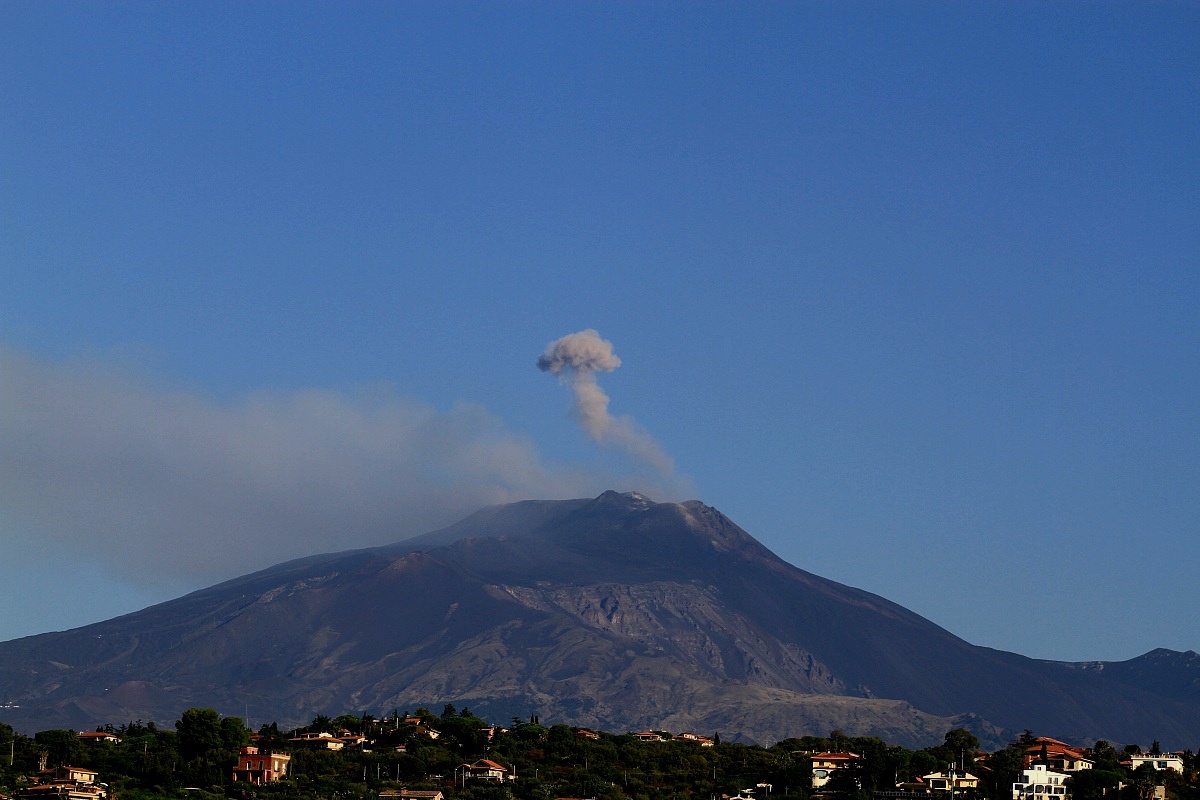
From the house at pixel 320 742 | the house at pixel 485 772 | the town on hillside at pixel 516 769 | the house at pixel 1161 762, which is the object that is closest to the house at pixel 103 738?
the town on hillside at pixel 516 769

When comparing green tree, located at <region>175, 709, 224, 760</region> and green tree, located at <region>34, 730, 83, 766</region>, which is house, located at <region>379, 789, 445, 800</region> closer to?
green tree, located at <region>175, 709, 224, 760</region>

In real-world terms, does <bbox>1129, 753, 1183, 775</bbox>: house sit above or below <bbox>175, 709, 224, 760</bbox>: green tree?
below

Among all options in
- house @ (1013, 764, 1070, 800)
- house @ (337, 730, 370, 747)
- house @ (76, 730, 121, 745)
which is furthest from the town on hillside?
house @ (76, 730, 121, 745)

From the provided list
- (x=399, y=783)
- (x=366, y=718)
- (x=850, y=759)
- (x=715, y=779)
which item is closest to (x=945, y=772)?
(x=850, y=759)

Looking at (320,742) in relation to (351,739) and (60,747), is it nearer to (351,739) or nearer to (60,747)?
(351,739)

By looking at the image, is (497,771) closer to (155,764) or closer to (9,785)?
(155,764)

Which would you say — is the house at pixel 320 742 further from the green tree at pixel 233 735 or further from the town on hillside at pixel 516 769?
the green tree at pixel 233 735
